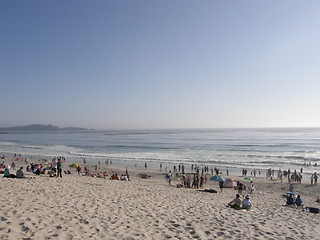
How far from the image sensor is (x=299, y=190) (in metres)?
21.7

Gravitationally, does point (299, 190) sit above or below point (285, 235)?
below

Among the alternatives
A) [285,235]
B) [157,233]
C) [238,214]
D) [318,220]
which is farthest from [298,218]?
[157,233]

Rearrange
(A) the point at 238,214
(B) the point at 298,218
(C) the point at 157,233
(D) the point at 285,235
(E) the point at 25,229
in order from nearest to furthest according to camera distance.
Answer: (E) the point at 25,229 < (C) the point at 157,233 < (D) the point at 285,235 < (A) the point at 238,214 < (B) the point at 298,218

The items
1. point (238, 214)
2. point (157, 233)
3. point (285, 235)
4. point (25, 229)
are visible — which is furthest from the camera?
point (238, 214)

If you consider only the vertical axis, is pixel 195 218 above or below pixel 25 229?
below

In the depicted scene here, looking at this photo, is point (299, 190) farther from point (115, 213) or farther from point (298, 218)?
point (115, 213)

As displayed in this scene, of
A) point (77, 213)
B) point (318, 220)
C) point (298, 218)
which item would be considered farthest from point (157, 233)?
point (318, 220)

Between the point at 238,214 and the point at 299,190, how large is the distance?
15.6 meters

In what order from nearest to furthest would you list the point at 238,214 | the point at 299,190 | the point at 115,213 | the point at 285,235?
the point at 285,235 → the point at 115,213 → the point at 238,214 → the point at 299,190

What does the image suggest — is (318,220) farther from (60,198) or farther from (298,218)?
(60,198)

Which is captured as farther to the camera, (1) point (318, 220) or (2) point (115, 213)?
(1) point (318, 220)

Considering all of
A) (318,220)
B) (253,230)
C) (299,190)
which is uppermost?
(253,230)

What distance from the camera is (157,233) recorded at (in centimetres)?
650

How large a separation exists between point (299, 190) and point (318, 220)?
13.1 m
